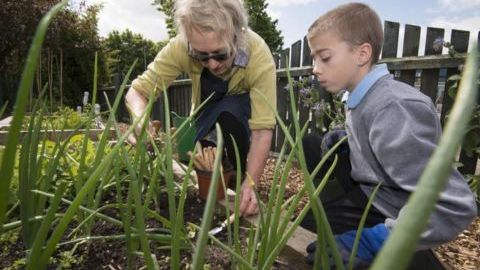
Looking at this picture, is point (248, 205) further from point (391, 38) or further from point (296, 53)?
point (296, 53)

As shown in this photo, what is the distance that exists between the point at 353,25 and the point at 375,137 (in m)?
0.49

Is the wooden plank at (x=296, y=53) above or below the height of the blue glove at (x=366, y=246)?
above

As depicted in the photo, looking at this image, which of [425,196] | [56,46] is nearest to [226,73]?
[425,196]

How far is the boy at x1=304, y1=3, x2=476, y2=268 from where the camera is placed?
37.6 inches

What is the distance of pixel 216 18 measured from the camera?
1465mm

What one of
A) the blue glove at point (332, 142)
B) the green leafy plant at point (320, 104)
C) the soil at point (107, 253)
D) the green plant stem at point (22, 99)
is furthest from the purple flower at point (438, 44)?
the green plant stem at point (22, 99)

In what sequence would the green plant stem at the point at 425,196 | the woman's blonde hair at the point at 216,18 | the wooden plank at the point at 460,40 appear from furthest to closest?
the wooden plank at the point at 460,40
the woman's blonde hair at the point at 216,18
the green plant stem at the point at 425,196

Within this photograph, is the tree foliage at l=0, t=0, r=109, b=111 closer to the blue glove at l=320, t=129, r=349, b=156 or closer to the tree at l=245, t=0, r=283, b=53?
the blue glove at l=320, t=129, r=349, b=156

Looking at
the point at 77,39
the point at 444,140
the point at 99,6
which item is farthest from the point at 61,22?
the point at 444,140

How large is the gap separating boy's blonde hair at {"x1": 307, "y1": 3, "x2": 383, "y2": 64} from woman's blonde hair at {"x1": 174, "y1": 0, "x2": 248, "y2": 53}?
334 millimetres

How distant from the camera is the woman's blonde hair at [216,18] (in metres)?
1.46

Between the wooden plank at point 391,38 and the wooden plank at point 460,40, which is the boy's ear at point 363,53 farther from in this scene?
the wooden plank at point 391,38

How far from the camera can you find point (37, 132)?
0.71 m

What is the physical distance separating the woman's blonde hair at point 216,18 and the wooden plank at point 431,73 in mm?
1486
